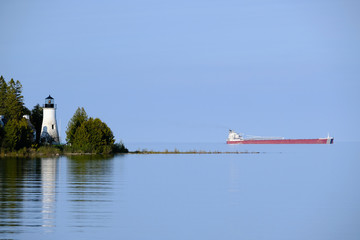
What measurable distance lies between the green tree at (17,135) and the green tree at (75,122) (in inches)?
419

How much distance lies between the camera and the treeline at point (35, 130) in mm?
83812

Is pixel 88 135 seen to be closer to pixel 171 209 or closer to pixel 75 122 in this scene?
pixel 75 122

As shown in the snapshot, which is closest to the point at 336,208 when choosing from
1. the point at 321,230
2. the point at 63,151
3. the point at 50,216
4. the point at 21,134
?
the point at 321,230

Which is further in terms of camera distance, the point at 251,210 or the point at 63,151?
the point at 63,151

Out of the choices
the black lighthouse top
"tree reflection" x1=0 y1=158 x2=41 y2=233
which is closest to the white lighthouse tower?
the black lighthouse top

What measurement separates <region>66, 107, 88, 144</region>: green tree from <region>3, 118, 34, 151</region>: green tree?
10654 mm

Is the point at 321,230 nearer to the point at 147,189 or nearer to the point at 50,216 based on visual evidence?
the point at 50,216

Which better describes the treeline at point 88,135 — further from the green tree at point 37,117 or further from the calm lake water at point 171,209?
the calm lake water at point 171,209

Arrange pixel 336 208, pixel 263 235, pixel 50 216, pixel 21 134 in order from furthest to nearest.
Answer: pixel 21 134 < pixel 336 208 < pixel 50 216 < pixel 263 235

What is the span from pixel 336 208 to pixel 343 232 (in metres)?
7.32

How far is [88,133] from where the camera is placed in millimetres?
91625

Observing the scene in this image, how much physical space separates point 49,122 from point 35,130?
4.38 metres

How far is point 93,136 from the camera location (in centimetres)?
9312

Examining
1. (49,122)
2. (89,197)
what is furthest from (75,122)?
(89,197)
